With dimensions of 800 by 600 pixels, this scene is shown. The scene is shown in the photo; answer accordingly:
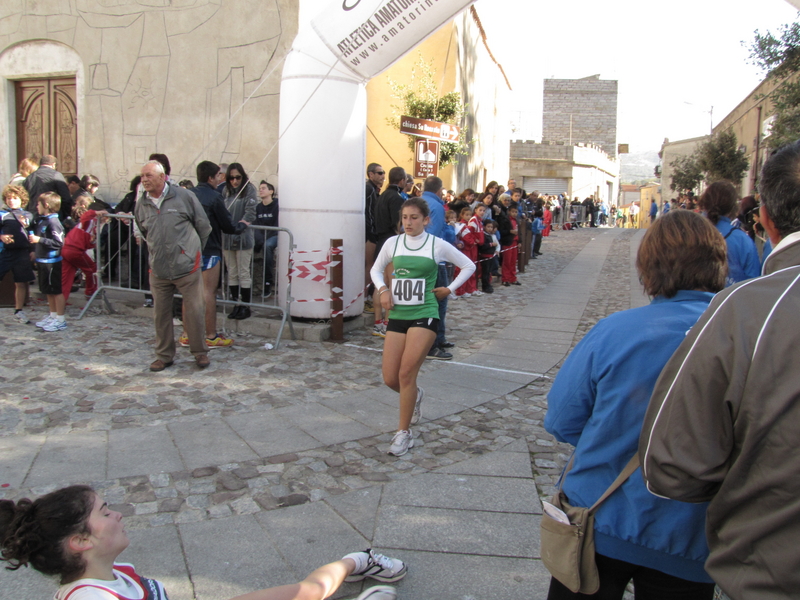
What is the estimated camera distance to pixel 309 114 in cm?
Result: 730

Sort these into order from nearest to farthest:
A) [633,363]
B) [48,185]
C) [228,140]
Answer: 1. [633,363]
2. [48,185]
3. [228,140]

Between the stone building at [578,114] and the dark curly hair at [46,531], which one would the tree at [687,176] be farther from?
the dark curly hair at [46,531]

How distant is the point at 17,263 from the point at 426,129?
595 centimetres

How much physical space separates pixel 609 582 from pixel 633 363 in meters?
0.64

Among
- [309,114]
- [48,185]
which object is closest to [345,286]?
[309,114]

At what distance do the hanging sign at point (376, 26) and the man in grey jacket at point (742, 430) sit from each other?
5.78 meters

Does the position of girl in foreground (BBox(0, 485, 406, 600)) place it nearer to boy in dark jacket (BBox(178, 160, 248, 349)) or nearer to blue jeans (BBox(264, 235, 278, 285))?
boy in dark jacket (BBox(178, 160, 248, 349))

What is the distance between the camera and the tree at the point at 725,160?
1005 inches

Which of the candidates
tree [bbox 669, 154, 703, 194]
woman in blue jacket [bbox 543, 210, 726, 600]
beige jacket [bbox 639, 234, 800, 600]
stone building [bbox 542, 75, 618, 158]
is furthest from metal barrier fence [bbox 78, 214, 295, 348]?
stone building [bbox 542, 75, 618, 158]

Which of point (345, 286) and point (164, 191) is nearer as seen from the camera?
point (164, 191)

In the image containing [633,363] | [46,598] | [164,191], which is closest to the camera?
[633,363]

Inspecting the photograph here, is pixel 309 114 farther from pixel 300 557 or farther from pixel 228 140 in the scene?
pixel 300 557

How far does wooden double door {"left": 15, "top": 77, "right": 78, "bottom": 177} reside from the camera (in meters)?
12.0

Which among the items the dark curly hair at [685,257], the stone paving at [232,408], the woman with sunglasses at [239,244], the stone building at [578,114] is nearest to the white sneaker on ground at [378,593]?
the stone paving at [232,408]
